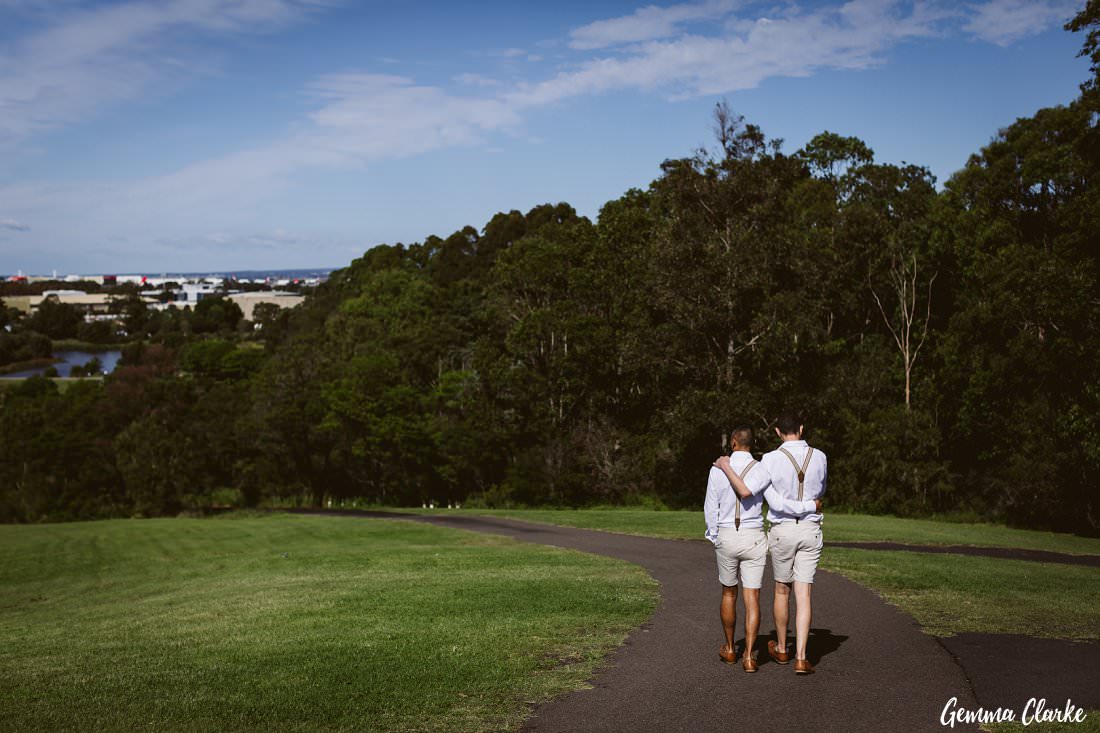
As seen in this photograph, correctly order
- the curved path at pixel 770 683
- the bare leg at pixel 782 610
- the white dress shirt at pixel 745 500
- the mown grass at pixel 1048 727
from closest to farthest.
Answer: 1. the mown grass at pixel 1048 727
2. the curved path at pixel 770 683
3. the white dress shirt at pixel 745 500
4. the bare leg at pixel 782 610

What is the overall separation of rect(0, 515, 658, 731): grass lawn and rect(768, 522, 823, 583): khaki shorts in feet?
7.23

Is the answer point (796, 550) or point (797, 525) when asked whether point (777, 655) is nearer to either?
point (796, 550)

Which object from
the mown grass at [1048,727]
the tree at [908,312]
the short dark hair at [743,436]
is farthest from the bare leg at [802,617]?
the tree at [908,312]

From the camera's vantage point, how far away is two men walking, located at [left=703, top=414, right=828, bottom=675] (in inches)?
350

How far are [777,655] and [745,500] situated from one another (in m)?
1.81

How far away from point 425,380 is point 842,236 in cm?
3508

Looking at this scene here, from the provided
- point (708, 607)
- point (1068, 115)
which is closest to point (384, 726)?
point (708, 607)

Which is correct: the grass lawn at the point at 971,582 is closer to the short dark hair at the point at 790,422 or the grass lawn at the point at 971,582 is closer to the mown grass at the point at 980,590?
the mown grass at the point at 980,590

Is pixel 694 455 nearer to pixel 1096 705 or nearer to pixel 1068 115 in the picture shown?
pixel 1068 115

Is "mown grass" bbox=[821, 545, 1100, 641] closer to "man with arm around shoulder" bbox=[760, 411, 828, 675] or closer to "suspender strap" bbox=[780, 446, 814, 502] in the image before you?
"man with arm around shoulder" bbox=[760, 411, 828, 675]

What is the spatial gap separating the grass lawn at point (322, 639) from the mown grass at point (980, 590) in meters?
3.75

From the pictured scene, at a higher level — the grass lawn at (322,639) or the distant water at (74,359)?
the grass lawn at (322,639)

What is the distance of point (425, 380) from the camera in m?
69.6

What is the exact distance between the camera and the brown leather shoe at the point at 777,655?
938cm
